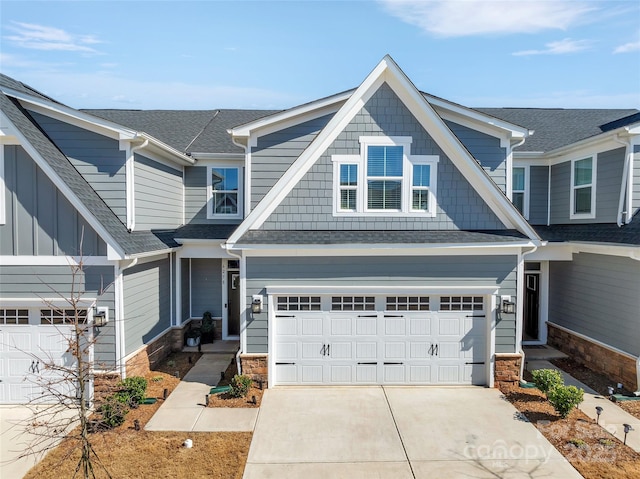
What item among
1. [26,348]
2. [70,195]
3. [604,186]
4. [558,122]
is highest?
[558,122]

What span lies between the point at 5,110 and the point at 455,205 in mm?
10449

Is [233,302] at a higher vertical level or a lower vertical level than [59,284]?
lower

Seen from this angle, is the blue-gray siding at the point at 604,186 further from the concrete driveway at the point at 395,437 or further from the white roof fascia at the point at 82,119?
the white roof fascia at the point at 82,119

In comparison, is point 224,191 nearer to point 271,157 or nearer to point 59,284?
point 271,157

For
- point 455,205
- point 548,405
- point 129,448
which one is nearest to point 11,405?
point 129,448

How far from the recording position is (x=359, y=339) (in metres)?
9.65

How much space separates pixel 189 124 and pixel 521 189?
1236 centimetres

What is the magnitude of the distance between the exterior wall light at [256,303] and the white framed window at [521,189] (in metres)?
9.17

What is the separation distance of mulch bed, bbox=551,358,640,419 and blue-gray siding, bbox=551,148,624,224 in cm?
413

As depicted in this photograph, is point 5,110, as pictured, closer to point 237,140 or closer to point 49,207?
point 49,207

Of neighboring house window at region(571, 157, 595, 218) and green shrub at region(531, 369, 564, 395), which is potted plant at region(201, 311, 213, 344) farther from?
neighboring house window at region(571, 157, 595, 218)

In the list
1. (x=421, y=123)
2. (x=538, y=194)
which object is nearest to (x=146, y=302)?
(x=421, y=123)

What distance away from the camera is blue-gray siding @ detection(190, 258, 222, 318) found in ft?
43.4

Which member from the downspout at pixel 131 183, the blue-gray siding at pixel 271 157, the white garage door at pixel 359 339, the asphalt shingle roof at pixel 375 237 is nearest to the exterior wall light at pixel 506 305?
the white garage door at pixel 359 339
